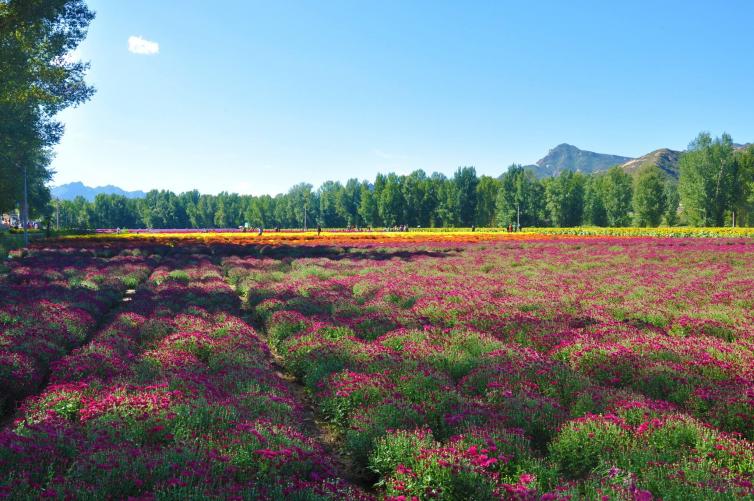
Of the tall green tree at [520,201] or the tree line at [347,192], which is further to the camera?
the tall green tree at [520,201]

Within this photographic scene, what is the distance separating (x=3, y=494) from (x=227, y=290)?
1150 cm

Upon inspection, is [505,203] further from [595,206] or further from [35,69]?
[35,69]

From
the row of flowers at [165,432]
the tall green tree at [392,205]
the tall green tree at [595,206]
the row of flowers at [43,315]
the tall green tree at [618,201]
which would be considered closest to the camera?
the row of flowers at [165,432]

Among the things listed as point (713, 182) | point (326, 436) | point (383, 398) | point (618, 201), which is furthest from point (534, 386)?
point (618, 201)

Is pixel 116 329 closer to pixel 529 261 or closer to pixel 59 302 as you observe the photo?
pixel 59 302

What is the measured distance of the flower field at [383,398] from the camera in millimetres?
3832

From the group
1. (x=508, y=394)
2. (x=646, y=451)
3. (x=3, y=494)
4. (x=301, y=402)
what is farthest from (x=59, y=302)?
(x=646, y=451)

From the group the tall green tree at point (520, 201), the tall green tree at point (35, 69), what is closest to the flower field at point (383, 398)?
the tall green tree at point (35, 69)

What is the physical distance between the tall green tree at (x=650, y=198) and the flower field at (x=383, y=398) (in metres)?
88.1

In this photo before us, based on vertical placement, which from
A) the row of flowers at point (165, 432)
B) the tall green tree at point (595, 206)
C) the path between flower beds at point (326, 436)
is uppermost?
the tall green tree at point (595, 206)

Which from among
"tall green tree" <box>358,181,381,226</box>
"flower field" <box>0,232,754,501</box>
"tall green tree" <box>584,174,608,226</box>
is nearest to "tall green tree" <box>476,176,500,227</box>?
"tall green tree" <box>584,174,608,226</box>

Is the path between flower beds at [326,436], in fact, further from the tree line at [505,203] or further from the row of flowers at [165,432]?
the tree line at [505,203]

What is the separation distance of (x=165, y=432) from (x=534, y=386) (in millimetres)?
4609

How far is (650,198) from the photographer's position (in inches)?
3477
